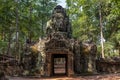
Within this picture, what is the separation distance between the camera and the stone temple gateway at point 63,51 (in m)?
17.5

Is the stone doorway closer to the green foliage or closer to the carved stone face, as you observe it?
the carved stone face

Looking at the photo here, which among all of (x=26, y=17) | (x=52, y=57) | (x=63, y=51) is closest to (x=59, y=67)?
(x=26, y=17)

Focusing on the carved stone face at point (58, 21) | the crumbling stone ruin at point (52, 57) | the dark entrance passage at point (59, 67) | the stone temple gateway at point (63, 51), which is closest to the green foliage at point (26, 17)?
the dark entrance passage at point (59, 67)

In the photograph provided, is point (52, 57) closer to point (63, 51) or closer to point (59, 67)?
point (63, 51)

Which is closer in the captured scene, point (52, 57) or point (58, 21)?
point (52, 57)

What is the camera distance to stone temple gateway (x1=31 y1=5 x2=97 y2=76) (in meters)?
17.5

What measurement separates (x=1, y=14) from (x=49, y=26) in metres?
10.0

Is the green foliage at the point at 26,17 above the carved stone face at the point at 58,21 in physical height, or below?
above

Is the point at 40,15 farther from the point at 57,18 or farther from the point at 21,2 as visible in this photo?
the point at 57,18

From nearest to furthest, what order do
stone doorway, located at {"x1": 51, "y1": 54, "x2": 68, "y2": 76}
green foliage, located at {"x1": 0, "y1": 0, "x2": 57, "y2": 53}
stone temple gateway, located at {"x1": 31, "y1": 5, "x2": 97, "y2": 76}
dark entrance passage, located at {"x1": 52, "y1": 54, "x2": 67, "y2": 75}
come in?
stone temple gateway, located at {"x1": 31, "y1": 5, "x2": 97, "y2": 76} < stone doorway, located at {"x1": 51, "y1": 54, "x2": 68, "y2": 76} < dark entrance passage, located at {"x1": 52, "y1": 54, "x2": 67, "y2": 75} < green foliage, located at {"x1": 0, "y1": 0, "x2": 57, "y2": 53}

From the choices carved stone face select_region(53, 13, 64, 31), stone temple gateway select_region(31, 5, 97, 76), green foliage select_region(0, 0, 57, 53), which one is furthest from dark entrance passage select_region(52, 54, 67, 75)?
green foliage select_region(0, 0, 57, 53)

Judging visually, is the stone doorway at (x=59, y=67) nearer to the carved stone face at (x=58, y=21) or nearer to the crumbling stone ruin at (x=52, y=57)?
the crumbling stone ruin at (x=52, y=57)

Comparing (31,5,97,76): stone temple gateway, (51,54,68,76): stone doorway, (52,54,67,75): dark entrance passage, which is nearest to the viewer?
(31,5,97,76): stone temple gateway

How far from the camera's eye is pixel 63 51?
17.5 m
